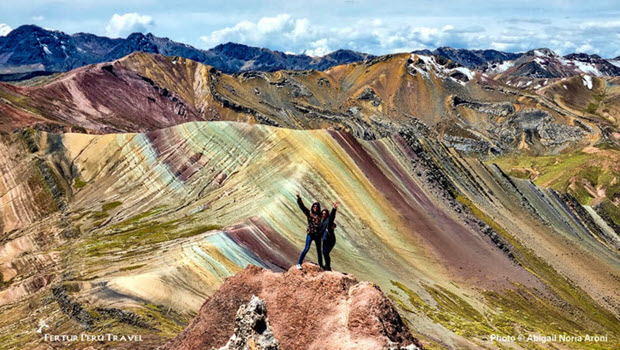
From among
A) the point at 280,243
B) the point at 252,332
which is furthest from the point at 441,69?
the point at 252,332

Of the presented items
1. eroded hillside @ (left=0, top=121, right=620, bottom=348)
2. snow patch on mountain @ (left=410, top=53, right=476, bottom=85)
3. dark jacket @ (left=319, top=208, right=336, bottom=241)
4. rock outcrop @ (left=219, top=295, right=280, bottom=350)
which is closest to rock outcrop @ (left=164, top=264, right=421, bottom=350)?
rock outcrop @ (left=219, top=295, right=280, bottom=350)

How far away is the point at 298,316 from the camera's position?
13961mm

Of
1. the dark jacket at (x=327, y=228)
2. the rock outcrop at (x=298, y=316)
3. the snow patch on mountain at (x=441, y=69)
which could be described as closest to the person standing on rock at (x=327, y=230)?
the dark jacket at (x=327, y=228)

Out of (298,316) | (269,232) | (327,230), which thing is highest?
(327,230)

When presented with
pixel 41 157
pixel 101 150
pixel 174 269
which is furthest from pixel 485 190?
pixel 41 157

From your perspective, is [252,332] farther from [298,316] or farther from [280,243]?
[280,243]

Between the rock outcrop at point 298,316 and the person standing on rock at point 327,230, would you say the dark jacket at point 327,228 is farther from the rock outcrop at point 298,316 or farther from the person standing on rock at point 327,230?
the rock outcrop at point 298,316

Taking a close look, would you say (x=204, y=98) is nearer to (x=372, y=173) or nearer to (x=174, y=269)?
(x=372, y=173)

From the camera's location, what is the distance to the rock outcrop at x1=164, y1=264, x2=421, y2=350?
1263 cm

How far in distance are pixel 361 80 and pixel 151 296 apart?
170 meters

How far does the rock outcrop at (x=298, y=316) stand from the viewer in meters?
12.6

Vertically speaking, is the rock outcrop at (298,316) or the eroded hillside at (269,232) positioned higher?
the rock outcrop at (298,316)

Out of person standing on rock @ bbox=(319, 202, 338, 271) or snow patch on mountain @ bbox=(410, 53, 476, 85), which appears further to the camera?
snow patch on mountain @ bbox=(410, 53, 476, 85)

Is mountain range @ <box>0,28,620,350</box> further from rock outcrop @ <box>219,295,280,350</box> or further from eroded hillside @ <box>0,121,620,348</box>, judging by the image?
eroded hillside @ <box>0,121,620,348</box>
